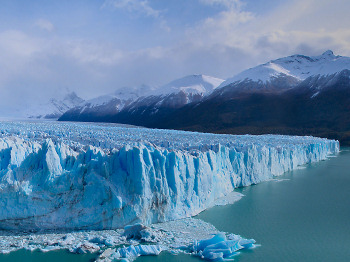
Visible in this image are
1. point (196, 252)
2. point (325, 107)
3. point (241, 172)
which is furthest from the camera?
point (325, 107)

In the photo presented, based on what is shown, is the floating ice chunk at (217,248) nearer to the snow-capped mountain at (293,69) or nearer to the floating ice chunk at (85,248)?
the floating ice chunk at (85,248)

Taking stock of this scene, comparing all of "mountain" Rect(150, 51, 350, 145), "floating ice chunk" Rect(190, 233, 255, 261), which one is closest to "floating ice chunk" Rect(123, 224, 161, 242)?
"floating ice chunk" Rect(190, 233, 255, 261)

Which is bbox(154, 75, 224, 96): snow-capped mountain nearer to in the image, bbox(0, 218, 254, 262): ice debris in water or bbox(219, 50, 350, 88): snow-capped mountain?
bbox(219, 50, 350, 88): snow-capped mountain

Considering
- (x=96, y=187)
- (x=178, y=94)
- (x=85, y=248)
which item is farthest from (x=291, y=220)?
(x=178, y=94)

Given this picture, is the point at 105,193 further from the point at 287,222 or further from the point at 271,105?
the point at 271,105

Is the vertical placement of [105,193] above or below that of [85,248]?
above

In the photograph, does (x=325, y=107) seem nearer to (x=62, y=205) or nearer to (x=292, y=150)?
(x=292, y=150)

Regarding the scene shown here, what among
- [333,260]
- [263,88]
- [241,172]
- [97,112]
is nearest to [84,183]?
[333,260]

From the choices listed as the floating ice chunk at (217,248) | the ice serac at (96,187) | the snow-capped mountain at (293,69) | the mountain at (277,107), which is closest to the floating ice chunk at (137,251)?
the floating ice chunk at (217,248)
